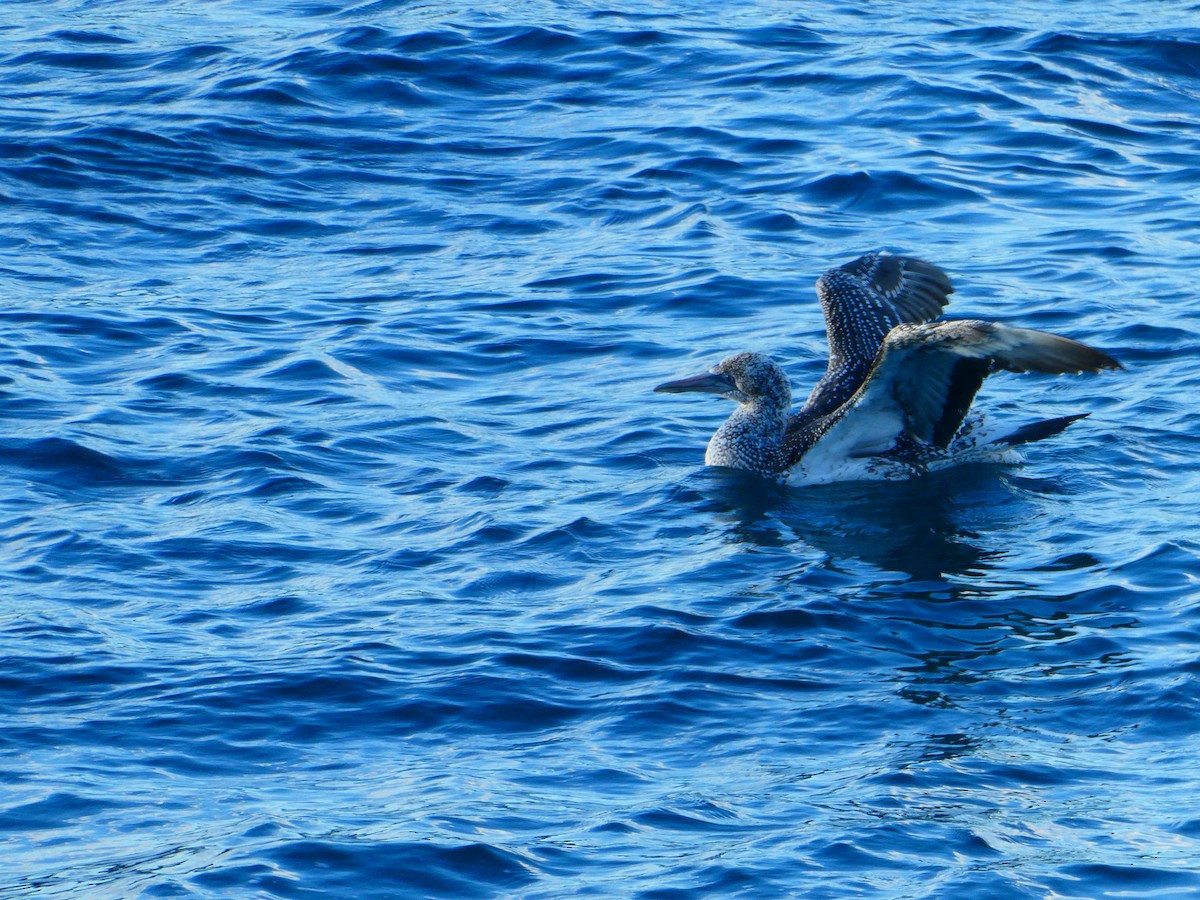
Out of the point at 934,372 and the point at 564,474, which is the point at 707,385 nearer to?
the point at 564,474

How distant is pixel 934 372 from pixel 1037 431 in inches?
28.0

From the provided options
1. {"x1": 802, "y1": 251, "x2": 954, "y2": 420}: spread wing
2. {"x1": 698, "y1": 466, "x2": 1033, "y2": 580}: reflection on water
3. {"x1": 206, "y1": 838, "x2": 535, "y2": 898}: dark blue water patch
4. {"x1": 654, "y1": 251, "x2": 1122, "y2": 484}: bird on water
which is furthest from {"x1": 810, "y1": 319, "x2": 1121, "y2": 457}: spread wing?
{"x1": 206, "y1": 838, "x2": 535, "y2": 898}: dark blue water patch

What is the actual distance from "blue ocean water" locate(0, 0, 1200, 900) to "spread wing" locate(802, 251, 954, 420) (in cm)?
76

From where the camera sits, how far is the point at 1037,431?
10.5 metres

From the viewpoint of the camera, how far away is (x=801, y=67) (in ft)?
60.4

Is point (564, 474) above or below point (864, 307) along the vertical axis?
below

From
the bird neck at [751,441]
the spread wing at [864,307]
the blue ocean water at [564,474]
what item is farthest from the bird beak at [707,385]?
the spread wing at [864,307]

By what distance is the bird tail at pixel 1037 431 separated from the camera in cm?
1038

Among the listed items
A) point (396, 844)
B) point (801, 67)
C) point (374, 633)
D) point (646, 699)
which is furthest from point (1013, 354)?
point (801, 67)

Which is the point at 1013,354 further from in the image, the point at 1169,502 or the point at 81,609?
the point at 81,609

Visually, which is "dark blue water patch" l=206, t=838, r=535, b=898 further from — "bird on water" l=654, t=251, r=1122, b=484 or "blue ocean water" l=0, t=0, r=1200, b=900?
"bird on water" l=654, t=251, r=1122, b=484

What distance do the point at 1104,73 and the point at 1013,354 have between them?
9.62 m

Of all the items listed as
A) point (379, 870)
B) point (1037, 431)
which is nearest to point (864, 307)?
point (1037, 431)

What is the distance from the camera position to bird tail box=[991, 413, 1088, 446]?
34.1 feet
